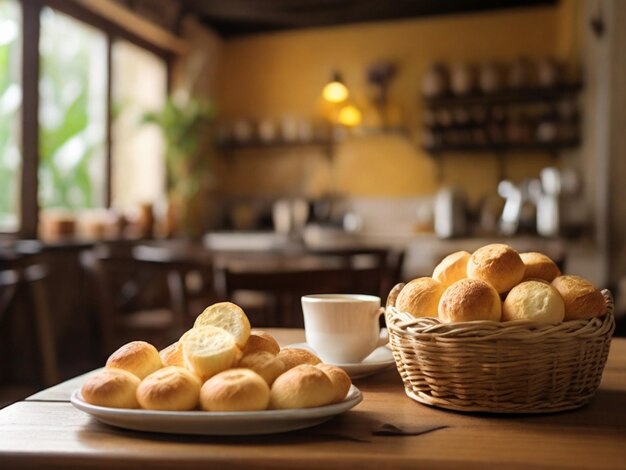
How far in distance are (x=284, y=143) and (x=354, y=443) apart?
620cm

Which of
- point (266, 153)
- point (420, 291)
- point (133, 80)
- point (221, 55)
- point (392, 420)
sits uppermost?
point (221, 55)

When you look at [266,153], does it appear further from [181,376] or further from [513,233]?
[181,376]

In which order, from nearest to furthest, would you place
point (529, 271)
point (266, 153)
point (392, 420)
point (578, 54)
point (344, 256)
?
point (392, 420), point (529, 271), point (344, 256), point (578, 54), point (266, 153)

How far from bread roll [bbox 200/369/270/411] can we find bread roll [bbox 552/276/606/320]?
0.35 m

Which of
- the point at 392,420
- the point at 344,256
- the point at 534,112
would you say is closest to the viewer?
the point at 392,420

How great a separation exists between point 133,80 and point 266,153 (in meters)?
1.62

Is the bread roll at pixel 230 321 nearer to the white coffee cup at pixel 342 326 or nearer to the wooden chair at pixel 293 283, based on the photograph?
the white coffee cup at pixel 342 326

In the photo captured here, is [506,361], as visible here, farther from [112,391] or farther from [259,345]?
[112,391]

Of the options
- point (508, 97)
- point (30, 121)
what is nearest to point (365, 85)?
point (508, 97)

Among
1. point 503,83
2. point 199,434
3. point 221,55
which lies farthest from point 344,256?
point 221,55

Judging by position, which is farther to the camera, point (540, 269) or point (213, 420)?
point (540, 269)

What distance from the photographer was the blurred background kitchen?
420 cm

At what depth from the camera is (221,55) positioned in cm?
702

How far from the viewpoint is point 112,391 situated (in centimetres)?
68
